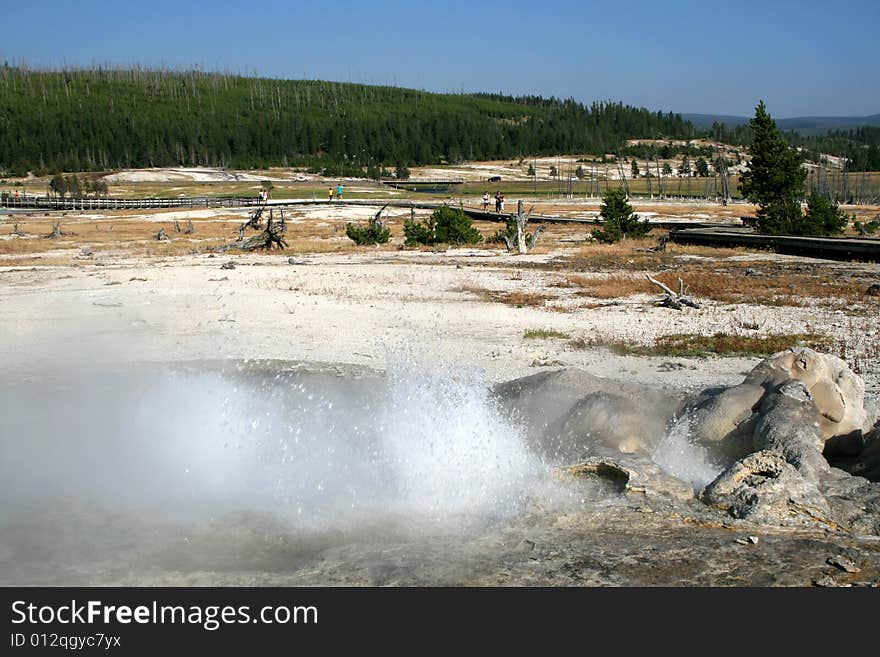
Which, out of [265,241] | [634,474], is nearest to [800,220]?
[265,241]

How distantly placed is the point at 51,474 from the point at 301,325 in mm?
8106

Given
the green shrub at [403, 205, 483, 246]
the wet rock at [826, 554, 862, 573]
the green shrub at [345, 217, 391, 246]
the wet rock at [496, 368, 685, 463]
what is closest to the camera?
the wet rock at [826, 554, 862, 573]

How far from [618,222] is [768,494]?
32.5 m

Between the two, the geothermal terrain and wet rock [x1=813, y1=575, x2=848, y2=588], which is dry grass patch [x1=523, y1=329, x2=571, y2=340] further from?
wet rock [x1=813, y1=575, x2=848, y2=588]

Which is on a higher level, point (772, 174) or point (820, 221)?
point (772, 174)

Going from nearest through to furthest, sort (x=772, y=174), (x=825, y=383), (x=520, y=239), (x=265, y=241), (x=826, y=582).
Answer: (x=826, y=582), (x=825, y=383), (x=520, y=239), (x=265, y=241), (x=772, y=174)

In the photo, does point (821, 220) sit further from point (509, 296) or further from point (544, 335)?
point (544, 335)

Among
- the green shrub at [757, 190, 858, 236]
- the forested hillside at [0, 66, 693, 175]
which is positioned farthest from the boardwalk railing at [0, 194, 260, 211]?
the forested hillside at [0, 66, 693, 175]

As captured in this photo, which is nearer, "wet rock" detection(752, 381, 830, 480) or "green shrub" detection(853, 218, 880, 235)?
"wet rock" detection(752, 381, 830, 480)

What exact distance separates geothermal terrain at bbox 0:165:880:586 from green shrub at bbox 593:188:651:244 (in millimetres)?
16561

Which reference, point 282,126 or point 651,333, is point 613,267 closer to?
point 651,333

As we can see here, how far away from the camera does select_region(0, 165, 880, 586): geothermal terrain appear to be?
6.53 metres

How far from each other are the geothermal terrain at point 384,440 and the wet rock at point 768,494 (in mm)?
94

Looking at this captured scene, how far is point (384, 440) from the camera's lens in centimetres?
908
